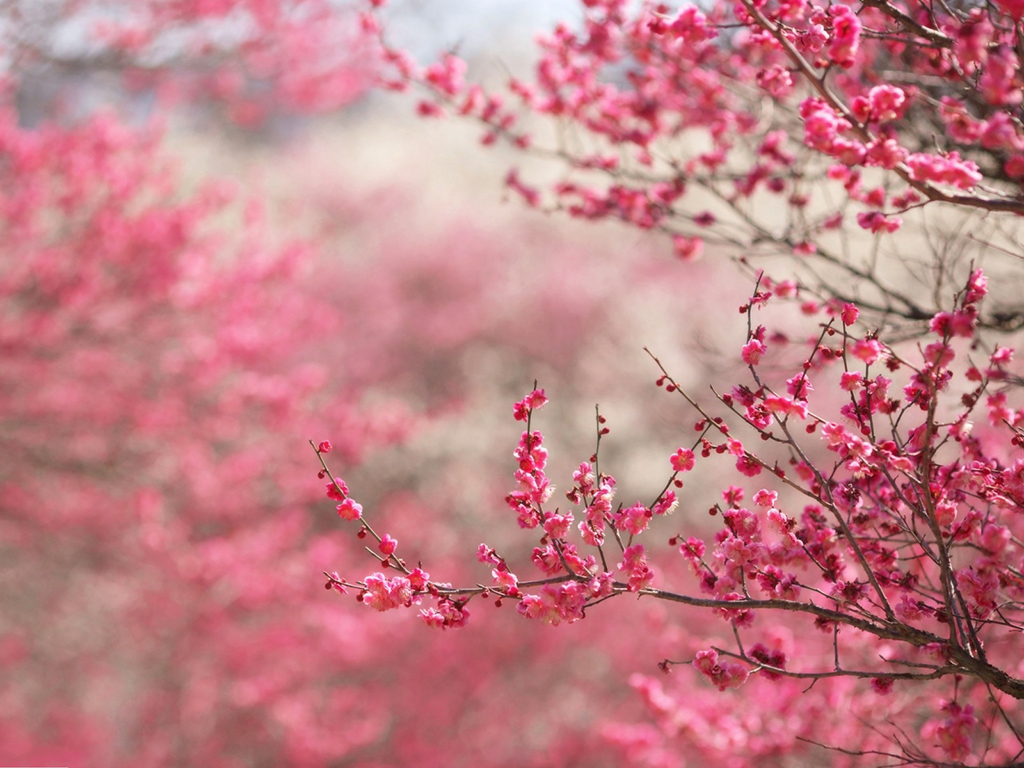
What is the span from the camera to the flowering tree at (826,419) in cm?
179

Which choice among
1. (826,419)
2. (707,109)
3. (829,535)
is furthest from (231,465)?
(829,535)

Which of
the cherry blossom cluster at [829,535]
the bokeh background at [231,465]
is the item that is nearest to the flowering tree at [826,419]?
the cherry blossom cluster at [829,535]

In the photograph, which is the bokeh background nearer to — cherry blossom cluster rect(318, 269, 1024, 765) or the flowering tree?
the flowering tree

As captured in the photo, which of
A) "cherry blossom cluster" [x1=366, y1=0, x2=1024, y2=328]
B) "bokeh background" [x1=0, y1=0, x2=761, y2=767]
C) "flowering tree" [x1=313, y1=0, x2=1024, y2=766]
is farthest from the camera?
"bokeh background" [x1=0, y1=0, x2=761, y2=767]

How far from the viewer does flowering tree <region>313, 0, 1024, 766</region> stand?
5.86 ft

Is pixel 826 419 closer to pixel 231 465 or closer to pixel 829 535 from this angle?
pixel 829 535

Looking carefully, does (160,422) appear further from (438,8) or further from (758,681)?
(438,8)

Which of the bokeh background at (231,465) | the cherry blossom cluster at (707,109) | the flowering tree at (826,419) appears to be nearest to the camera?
the flowering tree at (826,419)

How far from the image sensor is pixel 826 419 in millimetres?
3189

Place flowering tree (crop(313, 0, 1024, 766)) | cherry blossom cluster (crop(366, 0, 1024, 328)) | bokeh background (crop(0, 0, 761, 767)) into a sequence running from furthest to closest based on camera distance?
1. bokeh background (crop(0, 0, 761, 767))
2. cherry blossom cluster (crop(366, 0, 1024, 328))
3. flowering tree (crop(313, 0, 1024, 766))

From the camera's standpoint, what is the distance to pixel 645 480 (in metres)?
9.55

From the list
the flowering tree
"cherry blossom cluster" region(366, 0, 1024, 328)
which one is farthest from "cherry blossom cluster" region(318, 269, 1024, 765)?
"cherry blossom cluster" region(366, 0, 1024, 328)

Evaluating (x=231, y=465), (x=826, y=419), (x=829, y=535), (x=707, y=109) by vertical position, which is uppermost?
(x=707, y=109)

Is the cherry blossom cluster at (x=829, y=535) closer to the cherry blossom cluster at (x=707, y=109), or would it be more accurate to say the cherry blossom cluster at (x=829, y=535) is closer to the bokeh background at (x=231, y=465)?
the cherry blossom cluster at (x=707, y=109)
